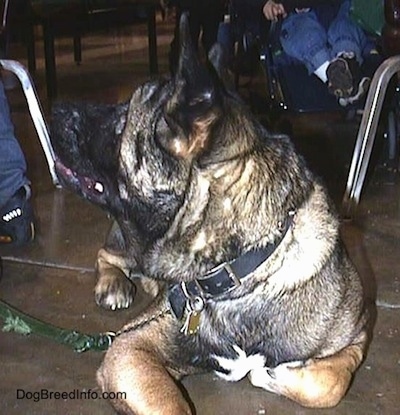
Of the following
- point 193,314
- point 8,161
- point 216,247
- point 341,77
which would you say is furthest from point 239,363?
point 341,77

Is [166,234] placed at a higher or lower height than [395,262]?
higher

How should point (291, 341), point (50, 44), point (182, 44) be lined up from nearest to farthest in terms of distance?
point (182, 44), point (291, 341), point (50, 44)

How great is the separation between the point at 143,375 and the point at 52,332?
1.43 feet

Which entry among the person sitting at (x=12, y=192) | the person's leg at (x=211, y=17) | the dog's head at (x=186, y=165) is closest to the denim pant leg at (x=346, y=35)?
the person's leg at (x=211, y=17)

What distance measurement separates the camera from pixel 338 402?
1.79 meters

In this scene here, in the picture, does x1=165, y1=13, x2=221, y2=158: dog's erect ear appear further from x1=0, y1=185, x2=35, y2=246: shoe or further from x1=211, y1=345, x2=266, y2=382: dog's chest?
x1=0, y1=185, x2=35, y2=246: shoe

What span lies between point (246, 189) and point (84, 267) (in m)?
1.10

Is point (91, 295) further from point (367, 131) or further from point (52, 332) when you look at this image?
point (367, 131)

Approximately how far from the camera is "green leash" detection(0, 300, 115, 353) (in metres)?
1.99

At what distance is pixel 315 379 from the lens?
1717mm

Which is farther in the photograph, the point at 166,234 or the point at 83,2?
the point at 83,2

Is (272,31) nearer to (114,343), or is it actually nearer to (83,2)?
(114,343)

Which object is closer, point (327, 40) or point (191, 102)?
point (191, 102)

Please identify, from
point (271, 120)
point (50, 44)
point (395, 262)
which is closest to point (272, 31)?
point (271, 120)
